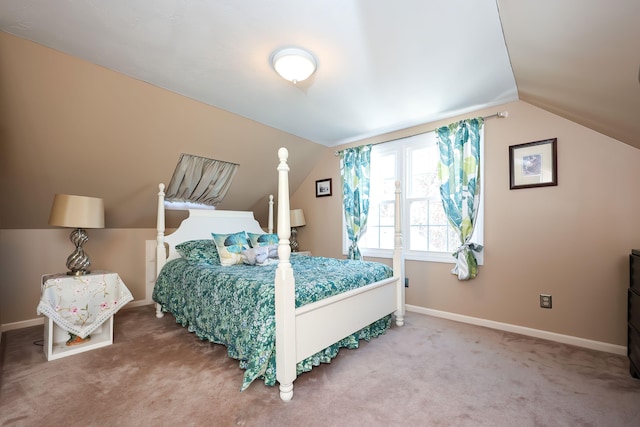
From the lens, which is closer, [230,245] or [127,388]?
[127,388]

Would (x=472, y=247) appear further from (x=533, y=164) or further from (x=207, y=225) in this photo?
(x=207, y=225)

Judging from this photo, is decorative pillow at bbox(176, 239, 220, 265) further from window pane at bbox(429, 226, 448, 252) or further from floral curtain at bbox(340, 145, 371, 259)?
window pane at bbox(429, 226, 448, 252)

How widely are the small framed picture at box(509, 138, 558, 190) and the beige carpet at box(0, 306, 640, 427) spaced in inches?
56.9

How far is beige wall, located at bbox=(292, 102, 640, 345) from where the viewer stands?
2.31m

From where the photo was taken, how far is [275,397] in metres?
1.73

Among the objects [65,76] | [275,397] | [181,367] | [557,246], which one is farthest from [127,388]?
[557,246]

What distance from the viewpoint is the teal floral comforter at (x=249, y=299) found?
70.6 inches

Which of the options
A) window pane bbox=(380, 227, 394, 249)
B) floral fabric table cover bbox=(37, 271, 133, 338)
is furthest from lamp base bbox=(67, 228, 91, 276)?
window pane bbox=(380, 227, 394, 249)

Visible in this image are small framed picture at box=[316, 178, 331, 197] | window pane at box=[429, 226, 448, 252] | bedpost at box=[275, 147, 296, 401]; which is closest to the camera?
bedpost at box=[275, 147, 296, 401]

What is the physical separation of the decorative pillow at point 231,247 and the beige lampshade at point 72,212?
112cm

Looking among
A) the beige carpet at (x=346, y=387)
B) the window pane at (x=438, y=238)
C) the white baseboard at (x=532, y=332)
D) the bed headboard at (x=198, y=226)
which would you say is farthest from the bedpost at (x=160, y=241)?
the window pane at (x=438, y=238)

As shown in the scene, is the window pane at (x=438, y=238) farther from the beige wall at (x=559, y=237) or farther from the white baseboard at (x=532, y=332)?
the white baseboard at (x=532, y=332)

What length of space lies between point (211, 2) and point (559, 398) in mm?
3055

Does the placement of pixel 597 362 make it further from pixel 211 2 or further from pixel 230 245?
pixel 211 2
